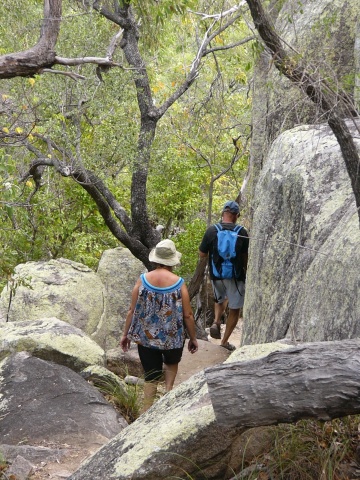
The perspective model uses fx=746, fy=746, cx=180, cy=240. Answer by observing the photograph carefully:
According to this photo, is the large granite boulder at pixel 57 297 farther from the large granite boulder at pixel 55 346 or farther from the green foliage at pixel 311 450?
the green foliage at pixel 311 450

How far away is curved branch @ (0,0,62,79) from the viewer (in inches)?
201

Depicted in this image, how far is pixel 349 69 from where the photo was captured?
32.5ft

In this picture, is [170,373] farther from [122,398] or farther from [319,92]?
[319,92]

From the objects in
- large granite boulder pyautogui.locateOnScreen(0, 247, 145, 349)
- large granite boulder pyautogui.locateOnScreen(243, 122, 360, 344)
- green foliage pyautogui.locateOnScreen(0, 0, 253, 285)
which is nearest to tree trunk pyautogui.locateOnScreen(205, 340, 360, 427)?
large granite boulder pyautogui.locateOnScreen(243, 122, 360, 344)

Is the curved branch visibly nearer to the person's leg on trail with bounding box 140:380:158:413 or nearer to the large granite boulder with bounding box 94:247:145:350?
the person's leg on trail with bounding box 140:380:158:413

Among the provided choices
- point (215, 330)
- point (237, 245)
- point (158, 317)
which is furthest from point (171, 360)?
point (215, 330)

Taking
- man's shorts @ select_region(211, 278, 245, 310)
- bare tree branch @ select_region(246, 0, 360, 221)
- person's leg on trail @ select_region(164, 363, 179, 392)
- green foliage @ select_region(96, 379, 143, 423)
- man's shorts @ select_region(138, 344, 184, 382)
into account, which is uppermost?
bare tree branch @ select_region(246, 0, 360, 221)

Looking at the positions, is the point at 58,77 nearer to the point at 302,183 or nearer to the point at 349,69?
the point at 349,69

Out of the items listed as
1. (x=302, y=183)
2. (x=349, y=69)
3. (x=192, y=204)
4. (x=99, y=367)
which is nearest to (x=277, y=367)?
(x=302, y=183)

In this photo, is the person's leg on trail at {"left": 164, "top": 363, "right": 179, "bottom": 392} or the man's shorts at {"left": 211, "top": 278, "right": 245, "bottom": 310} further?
the man's shorts at {"left": 211, "top": 278, "right": 245, "bottom": 310}

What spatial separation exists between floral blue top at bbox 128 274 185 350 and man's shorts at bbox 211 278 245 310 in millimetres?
2732

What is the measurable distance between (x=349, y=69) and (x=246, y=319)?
3802mm

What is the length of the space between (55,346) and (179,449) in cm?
446

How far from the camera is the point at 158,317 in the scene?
259 inches
